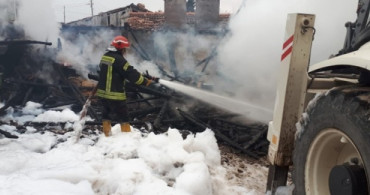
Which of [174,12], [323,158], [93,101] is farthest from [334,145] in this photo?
[174,12]

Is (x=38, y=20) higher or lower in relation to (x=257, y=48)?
higher

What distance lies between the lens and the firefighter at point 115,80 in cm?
559

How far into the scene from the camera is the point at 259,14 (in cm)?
806

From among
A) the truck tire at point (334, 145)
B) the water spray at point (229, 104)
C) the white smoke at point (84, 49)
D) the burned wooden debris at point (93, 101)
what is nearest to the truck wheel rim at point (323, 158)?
the truck tire at point (334, 145)

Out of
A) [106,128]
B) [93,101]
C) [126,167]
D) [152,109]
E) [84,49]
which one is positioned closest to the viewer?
[126,167]

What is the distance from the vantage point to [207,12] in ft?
52.1

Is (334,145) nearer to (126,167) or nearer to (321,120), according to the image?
(321,120)

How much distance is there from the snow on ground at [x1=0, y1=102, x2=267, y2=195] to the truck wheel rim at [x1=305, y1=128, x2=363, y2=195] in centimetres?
137

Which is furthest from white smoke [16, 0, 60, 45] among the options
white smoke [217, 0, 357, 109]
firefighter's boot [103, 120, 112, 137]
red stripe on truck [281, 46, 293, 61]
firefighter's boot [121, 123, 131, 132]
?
red stripe on truck [281, 46, 293, 61]

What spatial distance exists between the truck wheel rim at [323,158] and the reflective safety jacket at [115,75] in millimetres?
3669

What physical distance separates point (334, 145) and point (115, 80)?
401 centimetres

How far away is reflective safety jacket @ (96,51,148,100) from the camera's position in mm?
5578

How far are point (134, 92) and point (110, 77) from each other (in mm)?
2937

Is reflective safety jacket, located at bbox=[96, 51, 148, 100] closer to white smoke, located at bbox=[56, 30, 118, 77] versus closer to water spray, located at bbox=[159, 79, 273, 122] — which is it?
water spray, located at bbox=[159, 79, 273, 122]
